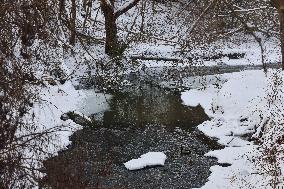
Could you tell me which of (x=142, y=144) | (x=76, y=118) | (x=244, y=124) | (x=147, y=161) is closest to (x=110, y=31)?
(x=147, y=161)

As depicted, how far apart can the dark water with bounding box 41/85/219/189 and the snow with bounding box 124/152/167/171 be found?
116 millimetres

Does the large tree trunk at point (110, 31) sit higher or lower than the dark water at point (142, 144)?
higher

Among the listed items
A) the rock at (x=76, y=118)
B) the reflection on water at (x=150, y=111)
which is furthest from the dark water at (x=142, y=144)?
the rock at (x=76, y=118)

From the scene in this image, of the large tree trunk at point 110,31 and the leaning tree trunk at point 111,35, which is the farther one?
A: the large tree trunk at point 110,31

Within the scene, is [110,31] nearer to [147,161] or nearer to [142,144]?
[147,161]

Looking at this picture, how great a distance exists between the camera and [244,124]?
12.0m

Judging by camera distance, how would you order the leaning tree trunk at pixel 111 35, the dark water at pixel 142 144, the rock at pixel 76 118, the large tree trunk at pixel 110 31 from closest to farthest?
the leaning tree trunk at pixel 111 35 → the large tree trunk at pixel 110 31 → the dark water at pixel 142 144 → the rock at pixel 76 118

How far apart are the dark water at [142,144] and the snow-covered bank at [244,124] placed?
0.32m

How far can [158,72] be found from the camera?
17688 millimetres

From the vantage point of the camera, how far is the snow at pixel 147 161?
32.2 feet

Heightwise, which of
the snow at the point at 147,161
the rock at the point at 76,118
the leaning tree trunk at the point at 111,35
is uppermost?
the leaning tree trunk at the point at 111,35

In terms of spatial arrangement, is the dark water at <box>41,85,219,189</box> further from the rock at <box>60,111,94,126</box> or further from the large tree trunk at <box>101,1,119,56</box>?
the large tree trunk at <box>101,1,119,56</box>

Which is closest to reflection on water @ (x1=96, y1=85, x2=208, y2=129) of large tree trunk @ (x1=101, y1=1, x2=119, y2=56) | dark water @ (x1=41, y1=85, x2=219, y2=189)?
dark water @ (x1=41, y1=85, x2=219, y2=189)

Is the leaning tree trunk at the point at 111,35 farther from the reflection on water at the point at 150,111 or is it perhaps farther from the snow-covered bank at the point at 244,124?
the snow-covered bank at the point at 244,124
